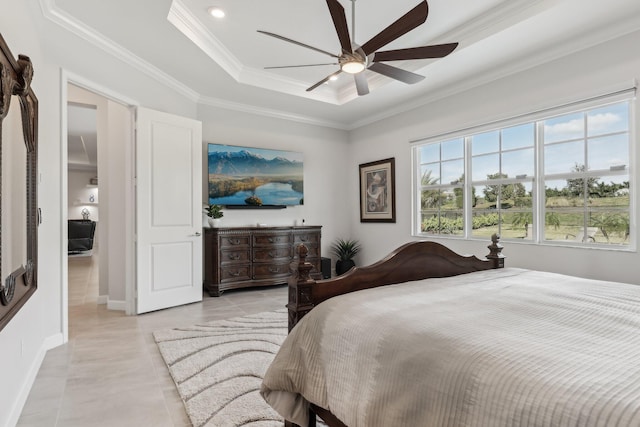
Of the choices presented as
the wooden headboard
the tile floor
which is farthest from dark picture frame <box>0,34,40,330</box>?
the wooden headboard

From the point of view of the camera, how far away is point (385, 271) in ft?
6.68

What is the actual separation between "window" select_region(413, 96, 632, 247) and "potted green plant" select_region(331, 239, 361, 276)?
155cm

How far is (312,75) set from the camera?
15.0ft

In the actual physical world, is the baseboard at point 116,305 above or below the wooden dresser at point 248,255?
below

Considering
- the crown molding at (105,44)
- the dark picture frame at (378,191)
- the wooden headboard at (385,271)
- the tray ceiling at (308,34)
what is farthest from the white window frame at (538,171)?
the crown molding at (105,44)

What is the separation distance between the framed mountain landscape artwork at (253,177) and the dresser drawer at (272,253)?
70 centimetres

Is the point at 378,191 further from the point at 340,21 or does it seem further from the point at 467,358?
the point at 467,358

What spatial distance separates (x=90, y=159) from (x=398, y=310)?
11675mm

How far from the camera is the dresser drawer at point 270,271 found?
194 inches

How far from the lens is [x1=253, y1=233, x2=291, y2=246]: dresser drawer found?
495 cm

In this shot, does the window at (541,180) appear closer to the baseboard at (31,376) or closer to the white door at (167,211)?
the white door at (167,211)

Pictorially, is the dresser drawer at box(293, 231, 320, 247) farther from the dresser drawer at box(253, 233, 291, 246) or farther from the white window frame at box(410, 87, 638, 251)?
the white window frame at box(410, 87, 638, 251)

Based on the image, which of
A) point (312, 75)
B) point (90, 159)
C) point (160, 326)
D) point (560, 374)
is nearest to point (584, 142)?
point (312, 75)

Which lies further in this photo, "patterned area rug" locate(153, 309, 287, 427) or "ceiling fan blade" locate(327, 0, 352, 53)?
"ceiling fan blade" locate(327, 0, 352, 53)
